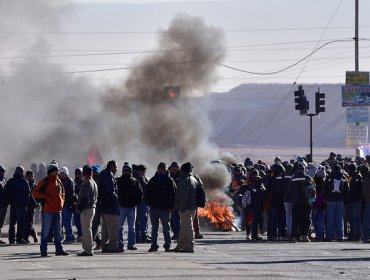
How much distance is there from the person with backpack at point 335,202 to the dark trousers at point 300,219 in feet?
1.93

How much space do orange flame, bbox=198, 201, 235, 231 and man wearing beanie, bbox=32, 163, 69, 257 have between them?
1110cm

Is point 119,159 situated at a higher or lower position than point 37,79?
lower

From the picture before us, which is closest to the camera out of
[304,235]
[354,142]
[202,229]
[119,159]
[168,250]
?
[168,250]

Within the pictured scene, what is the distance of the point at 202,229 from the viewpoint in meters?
35.6

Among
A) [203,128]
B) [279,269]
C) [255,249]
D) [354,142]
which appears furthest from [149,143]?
[279,269]

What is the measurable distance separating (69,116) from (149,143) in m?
24.2

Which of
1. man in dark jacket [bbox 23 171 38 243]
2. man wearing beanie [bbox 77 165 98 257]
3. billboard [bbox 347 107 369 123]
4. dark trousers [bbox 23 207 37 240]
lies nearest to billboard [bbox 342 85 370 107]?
billboard [bbox 347 107 369 123]

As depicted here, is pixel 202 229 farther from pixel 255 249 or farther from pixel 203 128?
pixel 203 128

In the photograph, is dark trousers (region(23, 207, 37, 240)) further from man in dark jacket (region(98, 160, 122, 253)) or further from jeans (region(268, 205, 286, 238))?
jeans (region(268, 205, 286, 238))

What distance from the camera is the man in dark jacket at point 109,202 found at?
2525 centimetres

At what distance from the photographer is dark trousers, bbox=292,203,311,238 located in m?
29.2

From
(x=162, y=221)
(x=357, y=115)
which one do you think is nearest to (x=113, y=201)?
(x=162, y=221)

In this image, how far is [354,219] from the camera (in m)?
29.6

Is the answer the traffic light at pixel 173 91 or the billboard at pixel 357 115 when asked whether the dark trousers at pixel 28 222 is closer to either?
the traffic light at pixel 173 91
